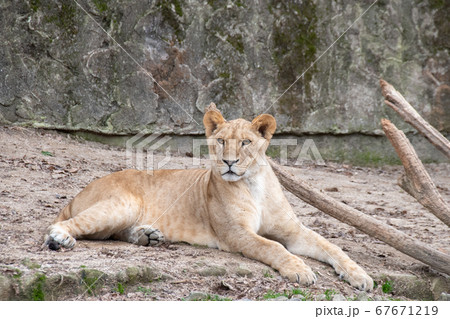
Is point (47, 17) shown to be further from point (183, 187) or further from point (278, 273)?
point (278, 273)

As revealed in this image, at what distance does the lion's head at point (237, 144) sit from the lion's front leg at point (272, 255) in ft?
1.65

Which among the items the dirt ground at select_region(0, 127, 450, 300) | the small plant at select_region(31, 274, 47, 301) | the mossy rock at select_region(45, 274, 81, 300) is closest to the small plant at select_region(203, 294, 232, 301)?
the dirt ground at select_region(0, 127, 450, 300)

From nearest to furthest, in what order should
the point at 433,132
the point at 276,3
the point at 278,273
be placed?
1. the point at 278,273
2. the point at 433,132
3. the point at 276,3

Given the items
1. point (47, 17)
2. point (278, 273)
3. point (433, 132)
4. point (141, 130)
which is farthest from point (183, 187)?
point (47, 17)

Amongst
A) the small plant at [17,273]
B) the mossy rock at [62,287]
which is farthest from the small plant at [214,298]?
the small plant at [17,273]

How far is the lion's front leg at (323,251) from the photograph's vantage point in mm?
4852

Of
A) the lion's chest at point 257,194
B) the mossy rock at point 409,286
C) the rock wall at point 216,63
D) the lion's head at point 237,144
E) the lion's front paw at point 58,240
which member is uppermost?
the rock wall at point 216,63

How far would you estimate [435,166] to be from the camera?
10.0 meters

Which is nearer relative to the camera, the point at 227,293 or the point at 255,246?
the point at 227,293

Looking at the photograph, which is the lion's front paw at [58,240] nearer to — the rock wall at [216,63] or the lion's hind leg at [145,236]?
the lion's hind leg at [145,236]

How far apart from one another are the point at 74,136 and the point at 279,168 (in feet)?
14.0

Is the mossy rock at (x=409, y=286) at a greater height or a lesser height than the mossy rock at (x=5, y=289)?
lesser

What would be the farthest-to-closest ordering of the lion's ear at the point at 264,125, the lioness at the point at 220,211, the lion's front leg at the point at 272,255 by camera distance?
1. the lion's ear at the point at 264,125
2. the lioness at the point at 220,211
3. the lion's front leg at the point at 272,255

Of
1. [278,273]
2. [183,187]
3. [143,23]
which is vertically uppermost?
[143,23]
